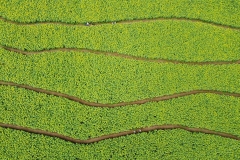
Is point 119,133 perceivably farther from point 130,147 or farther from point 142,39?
point 142,39

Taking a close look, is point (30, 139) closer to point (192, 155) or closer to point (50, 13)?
point (50, 13)

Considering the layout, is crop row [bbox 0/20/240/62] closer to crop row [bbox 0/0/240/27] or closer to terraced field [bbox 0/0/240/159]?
terraced field [bbox 0/0/240/159]

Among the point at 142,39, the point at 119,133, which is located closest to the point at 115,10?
the point at 142,39

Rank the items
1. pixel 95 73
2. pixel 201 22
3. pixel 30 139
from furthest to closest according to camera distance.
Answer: pixel 201 22 < pixel 95 73 < pixel 30 139

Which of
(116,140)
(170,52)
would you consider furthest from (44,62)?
(170,52)

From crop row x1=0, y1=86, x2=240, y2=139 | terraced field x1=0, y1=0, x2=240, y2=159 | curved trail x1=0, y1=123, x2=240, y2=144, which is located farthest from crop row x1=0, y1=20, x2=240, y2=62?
curved trail x1=0, y1=123, x2=240, y2=144

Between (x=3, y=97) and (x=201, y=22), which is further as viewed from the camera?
(x=201, y=22)
